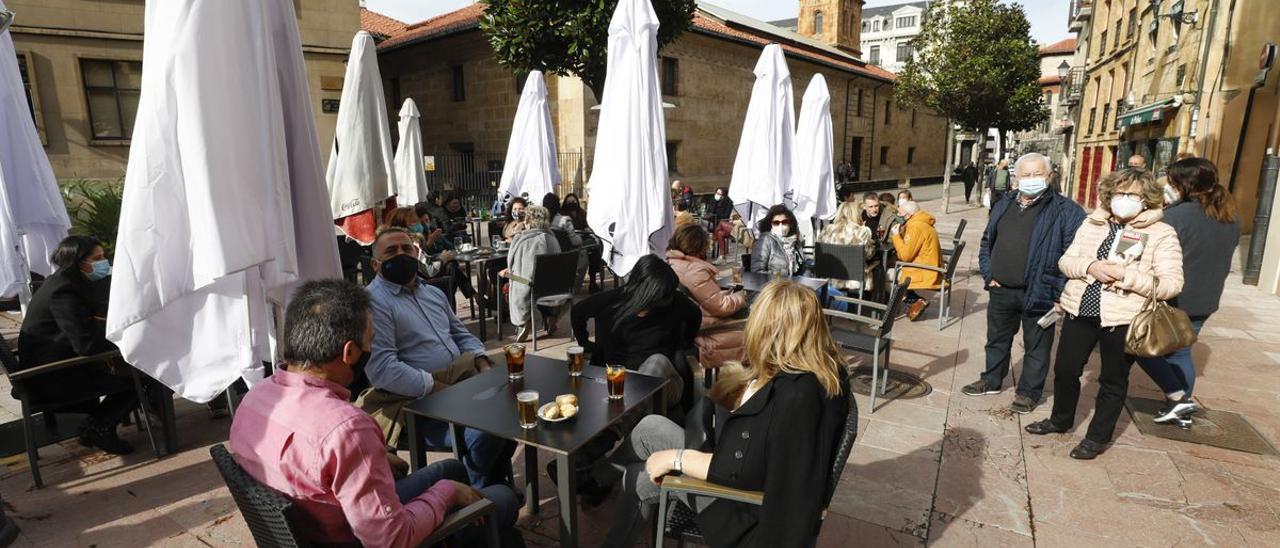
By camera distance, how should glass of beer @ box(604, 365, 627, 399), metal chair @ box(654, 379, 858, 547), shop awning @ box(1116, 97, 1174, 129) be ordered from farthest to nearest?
1. shop awning @ box(1116, 97, 1174, 129)
2. glass of beer @ box(604, 365, 627, 399)
3. metal chair @ box(654, 379, 858, 547)

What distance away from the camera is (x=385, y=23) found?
25.0 m

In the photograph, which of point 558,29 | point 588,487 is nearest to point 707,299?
point 588,487

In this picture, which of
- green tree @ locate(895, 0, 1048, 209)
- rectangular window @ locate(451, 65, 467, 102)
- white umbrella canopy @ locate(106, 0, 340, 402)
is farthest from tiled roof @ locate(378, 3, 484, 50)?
white umbrella canopy @ locate(106, 0, 340, 402)

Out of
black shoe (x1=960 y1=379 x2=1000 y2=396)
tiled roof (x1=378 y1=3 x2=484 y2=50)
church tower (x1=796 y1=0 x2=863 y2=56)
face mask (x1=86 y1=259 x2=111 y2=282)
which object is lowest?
black shoe (x1=960 y1=379 x2=1000 y2=396)

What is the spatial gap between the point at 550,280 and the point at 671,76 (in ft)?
55.9

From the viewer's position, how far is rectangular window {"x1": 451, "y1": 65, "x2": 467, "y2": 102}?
2026cm

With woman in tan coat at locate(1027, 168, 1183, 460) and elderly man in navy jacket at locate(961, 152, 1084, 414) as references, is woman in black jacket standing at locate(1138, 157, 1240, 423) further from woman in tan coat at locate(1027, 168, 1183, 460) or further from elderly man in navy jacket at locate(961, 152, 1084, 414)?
woman in tan coat at locate(1027, 168, 1183, 460)

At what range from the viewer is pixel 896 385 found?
16.4ft

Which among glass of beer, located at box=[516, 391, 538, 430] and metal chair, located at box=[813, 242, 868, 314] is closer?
glass of beer, located at box=[516, 391, 538, 430]

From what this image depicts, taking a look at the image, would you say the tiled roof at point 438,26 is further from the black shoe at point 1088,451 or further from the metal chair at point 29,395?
the black shoe at point 1088,451

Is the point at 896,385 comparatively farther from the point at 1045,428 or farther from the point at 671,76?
the point at 671,76

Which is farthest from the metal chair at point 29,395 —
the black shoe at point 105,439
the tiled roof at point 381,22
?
the tiled roof at point 381,22

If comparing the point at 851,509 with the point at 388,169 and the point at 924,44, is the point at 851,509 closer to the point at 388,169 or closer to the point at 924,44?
the point at 388,169

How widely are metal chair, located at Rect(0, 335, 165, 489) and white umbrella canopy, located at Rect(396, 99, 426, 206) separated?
244 inches
